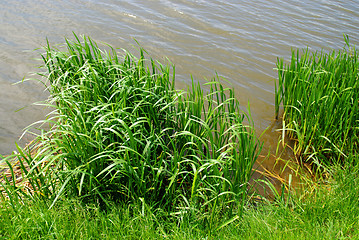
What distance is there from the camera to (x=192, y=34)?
6.78m

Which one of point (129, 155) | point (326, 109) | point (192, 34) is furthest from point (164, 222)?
point (192, 34)

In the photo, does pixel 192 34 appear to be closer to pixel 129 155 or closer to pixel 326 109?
pixel 326 109

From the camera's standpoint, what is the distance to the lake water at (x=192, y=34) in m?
5.18

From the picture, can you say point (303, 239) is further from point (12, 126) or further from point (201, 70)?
point (201, 70)

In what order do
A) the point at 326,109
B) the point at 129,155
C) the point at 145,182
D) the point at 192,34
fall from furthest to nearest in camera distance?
the point at 192,34 → the point at 326,109 → the point at 129,155 → the point at 145,182

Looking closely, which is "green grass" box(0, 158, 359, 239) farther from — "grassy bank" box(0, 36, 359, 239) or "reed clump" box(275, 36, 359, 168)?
"reed clump" box(275, 36, 359, 168)

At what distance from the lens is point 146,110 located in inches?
129

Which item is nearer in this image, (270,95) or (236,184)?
(236,184)

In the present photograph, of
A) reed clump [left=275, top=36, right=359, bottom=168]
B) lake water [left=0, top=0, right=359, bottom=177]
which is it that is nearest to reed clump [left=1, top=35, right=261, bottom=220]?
reed clump [left=275, top=36, right=359, bottom=168]

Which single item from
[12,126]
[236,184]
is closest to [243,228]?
[236,184]

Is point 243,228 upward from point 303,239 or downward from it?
downward

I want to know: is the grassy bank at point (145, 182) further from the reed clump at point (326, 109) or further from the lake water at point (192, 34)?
the lake water at point (192, 34)

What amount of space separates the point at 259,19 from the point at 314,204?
5.44 m

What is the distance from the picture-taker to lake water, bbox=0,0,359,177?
5176 millimetres
